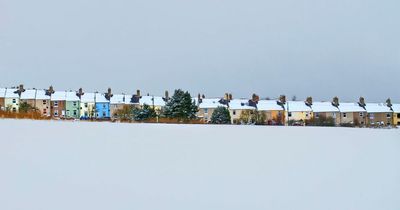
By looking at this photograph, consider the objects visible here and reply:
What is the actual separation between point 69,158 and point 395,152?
29.2ft

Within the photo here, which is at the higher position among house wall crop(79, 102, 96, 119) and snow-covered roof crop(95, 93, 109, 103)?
snow-covered roof crop(95, 93, 109, 103)

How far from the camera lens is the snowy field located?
7516 mm

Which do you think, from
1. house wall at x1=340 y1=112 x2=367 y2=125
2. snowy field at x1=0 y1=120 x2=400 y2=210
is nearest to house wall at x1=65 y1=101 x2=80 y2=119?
house wall at x1=340 y1=112 x2=367 y2=125

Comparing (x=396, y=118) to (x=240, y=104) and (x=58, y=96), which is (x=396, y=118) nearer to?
(x=240, y=104)

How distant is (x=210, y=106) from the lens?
300 feet

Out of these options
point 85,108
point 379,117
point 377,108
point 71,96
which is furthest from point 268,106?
point 71,96

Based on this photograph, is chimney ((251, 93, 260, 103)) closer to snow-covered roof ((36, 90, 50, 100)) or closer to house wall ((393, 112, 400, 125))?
house wall ((393, 112, 400, 125))

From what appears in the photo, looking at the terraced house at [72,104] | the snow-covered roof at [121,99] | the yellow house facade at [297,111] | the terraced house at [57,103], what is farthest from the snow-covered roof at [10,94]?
the yellow house facade at [297,111]

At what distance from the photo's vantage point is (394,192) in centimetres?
920

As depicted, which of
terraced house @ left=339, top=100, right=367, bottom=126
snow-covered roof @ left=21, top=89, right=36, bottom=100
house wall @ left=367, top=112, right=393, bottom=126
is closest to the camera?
house wall @ left=367, top=112, right=393, bottom=126

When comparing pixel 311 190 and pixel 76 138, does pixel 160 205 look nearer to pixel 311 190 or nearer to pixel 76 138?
pixel 311 190

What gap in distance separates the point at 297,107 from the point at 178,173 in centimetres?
8219

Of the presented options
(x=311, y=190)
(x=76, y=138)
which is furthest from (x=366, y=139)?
(x=76, y=138)

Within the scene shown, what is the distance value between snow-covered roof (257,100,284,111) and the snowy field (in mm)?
76958
